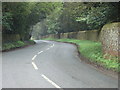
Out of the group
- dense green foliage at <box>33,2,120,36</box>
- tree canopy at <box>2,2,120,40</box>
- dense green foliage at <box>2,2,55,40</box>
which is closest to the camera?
dense green foliage at <box>33,2,120,36</box>

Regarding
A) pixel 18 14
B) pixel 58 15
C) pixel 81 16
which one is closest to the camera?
pixel 18 14

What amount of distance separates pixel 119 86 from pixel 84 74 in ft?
8.94

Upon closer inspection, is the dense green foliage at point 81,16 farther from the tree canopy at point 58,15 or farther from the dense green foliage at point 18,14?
the dense green foliage at point 18,14

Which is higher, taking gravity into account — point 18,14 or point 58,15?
point 58,15

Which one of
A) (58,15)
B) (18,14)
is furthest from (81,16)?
(58,15)

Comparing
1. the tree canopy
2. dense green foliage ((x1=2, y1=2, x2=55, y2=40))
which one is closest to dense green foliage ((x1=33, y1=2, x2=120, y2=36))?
the tree canopy

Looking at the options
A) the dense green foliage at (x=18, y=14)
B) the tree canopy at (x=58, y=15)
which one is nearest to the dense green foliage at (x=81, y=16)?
the tree canopy at (x=58, y=15)

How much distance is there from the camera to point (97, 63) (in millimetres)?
13961

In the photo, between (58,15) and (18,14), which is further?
(58,15)

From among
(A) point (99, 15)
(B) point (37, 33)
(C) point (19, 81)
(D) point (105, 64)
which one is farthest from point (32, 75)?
(B) point (37, 33)

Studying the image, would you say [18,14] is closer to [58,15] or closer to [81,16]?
[81,16]

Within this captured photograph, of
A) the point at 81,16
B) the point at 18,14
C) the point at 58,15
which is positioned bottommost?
the point at 81,16

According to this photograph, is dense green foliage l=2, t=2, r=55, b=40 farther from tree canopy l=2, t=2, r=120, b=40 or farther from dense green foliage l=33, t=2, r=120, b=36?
dense green foliage l=33, t=2, r=120, b=36

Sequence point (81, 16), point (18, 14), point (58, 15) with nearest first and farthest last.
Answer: point (18, 14), point (81, 16), point (58, 15)
